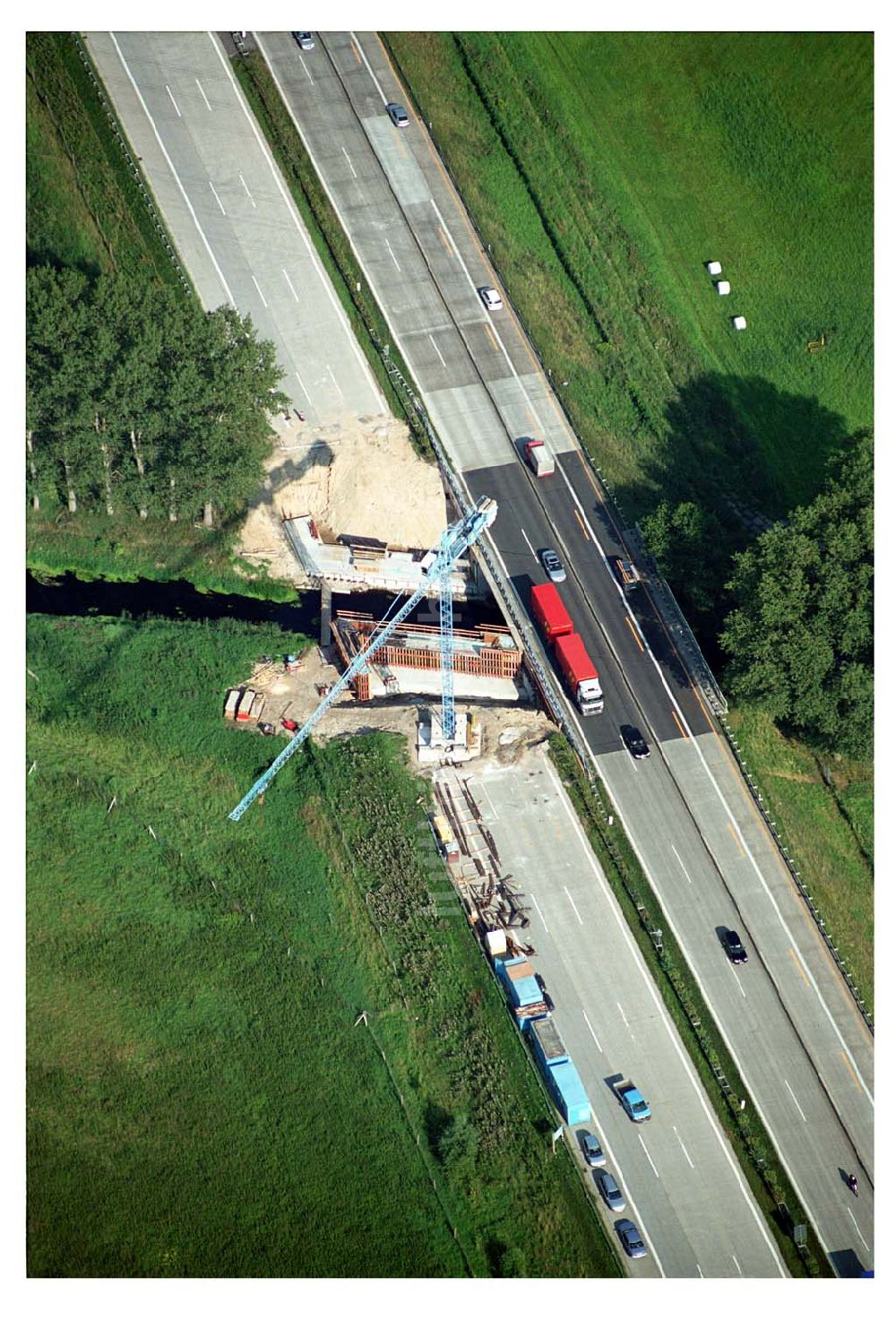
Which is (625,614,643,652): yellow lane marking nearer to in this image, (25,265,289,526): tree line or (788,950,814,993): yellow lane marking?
(788,950,814,993): yellow lane marking

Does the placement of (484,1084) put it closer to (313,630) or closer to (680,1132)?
(680,1132)

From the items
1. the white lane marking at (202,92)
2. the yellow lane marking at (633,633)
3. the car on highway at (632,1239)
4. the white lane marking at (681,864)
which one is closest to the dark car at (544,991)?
the white lane marking at (681,864)

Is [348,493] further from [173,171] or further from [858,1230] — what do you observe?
[858,1230]

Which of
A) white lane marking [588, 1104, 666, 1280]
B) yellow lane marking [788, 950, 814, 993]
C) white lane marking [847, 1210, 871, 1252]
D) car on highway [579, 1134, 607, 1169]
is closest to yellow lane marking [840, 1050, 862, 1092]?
yellow lane marking [788, 950, 814, 993]

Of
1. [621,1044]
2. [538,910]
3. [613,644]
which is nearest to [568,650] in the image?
[613,644]

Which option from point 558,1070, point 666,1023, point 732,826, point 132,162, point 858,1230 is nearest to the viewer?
point 858,1230
